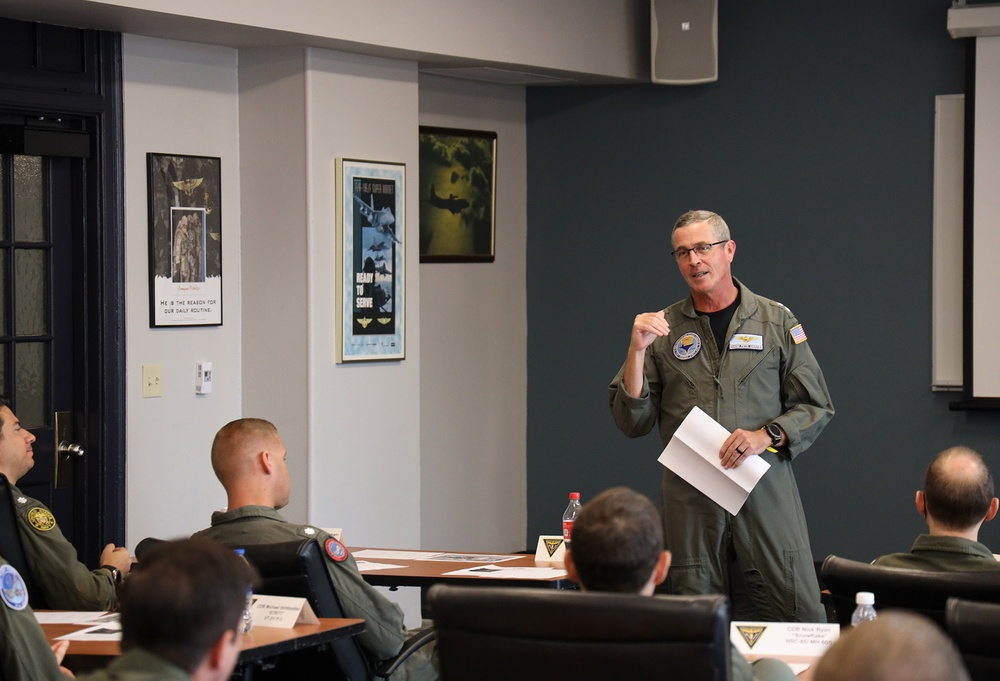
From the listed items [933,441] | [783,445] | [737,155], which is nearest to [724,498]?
[783,445]

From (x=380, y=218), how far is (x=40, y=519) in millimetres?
2502

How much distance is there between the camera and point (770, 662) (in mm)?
2426

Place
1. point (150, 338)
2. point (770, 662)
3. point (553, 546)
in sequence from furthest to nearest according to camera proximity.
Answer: point (150, 338) → point (553, 546) → point (770, 662)

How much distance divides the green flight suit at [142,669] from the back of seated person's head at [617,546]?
0.68m

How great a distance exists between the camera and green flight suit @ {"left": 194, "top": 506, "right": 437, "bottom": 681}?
10.6 feet

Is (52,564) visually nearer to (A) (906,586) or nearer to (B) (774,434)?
(B) (774,434)

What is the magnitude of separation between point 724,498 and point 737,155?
3.28 m

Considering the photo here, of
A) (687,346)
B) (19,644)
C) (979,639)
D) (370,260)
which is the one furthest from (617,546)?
(370,260)

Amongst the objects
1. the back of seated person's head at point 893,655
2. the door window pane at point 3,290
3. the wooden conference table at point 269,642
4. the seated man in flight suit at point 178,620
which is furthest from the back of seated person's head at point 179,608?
the door window pane at point 3,290

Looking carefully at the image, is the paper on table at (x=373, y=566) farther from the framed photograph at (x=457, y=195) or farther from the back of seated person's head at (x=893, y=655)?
the framed photograph at (x=457, y=195)

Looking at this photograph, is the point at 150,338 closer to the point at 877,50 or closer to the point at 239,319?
the point at 239,319

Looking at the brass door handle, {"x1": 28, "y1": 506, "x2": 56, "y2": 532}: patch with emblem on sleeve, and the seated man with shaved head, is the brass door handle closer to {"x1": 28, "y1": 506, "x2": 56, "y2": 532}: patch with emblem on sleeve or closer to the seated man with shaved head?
{"x1": 28, "y1": 506, "x2": 56, "y2": 532}: patch with emblem on sleeve

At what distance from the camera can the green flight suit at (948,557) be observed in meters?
2.86

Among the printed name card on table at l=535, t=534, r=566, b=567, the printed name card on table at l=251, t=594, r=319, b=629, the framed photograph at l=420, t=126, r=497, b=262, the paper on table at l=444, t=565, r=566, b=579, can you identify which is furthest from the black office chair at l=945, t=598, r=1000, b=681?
the framed photograph at l=420, t=126, r=497, b=262
